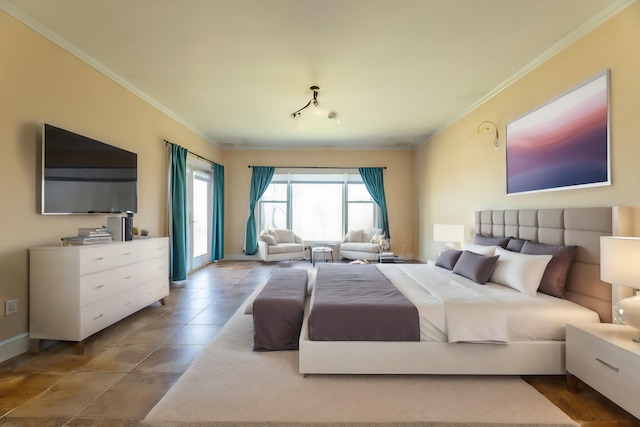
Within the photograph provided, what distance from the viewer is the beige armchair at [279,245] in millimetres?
6559

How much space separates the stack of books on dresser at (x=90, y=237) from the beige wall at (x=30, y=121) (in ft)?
0.68

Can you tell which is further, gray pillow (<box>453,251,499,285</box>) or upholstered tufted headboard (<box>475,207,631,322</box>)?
gray pillow (<box>453,251,499,285</box>)

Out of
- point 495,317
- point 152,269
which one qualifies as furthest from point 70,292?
point 495,317

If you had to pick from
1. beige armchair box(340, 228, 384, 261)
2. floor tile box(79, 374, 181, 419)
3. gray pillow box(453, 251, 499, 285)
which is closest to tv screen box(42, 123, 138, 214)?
floor tile box(79, 374, 181, 419)

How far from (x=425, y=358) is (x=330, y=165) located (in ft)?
18.3

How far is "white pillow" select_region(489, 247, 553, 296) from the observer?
2451 millimetres

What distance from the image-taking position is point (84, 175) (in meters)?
2.95

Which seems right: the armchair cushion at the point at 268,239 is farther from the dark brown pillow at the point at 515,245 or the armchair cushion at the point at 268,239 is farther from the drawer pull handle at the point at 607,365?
the drawer pull handle at the point at 607,365

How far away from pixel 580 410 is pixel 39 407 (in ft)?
10.4

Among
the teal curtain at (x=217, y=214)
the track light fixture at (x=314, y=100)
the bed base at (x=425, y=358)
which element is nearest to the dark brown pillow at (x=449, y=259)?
the bed base at (x=425, y=358)

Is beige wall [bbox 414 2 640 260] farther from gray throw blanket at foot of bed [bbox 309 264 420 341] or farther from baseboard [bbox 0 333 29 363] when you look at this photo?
baseboard [bbox 0 333 29 363]

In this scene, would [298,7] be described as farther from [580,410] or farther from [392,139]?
[392,139]

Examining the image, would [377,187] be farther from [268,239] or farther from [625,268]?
[625,268]

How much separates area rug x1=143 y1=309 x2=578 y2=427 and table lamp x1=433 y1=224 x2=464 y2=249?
2440 millimetres
